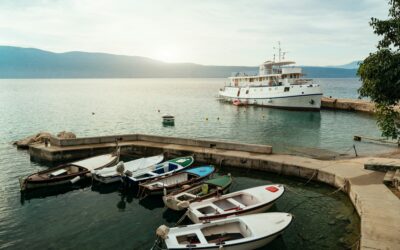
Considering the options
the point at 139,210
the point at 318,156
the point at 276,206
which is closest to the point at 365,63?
the point at 276,206

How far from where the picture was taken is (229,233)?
13250 millimetres

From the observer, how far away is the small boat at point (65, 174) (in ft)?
64.6

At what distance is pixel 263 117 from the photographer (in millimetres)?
56406

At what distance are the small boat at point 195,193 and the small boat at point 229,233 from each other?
2373 millimetres

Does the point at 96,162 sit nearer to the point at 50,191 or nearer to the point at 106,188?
the point at 106,188

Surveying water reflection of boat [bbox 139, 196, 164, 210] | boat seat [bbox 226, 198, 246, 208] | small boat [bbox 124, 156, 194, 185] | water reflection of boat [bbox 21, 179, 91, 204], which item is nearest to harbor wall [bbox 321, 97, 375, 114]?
small boat [bbox 124, 156, 194, 185]

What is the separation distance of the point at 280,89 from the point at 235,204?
5348 centimetres

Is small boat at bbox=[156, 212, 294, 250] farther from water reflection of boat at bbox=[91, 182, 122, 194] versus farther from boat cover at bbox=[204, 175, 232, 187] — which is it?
water reflection of boat at bbox=[91, 182, 122, 194]

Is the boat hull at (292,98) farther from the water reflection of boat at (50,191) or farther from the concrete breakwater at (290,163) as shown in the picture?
the water reflection of boat at (50,191)

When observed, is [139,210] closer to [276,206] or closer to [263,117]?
[276,206]

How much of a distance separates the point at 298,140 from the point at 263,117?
20.1 m

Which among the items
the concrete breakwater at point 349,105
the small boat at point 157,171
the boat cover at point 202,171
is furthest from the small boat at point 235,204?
the concrete breakwater at point 349,105

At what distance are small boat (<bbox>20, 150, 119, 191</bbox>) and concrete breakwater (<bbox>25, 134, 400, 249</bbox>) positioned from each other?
13.3 feet

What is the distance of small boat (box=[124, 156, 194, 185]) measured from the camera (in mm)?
19375
